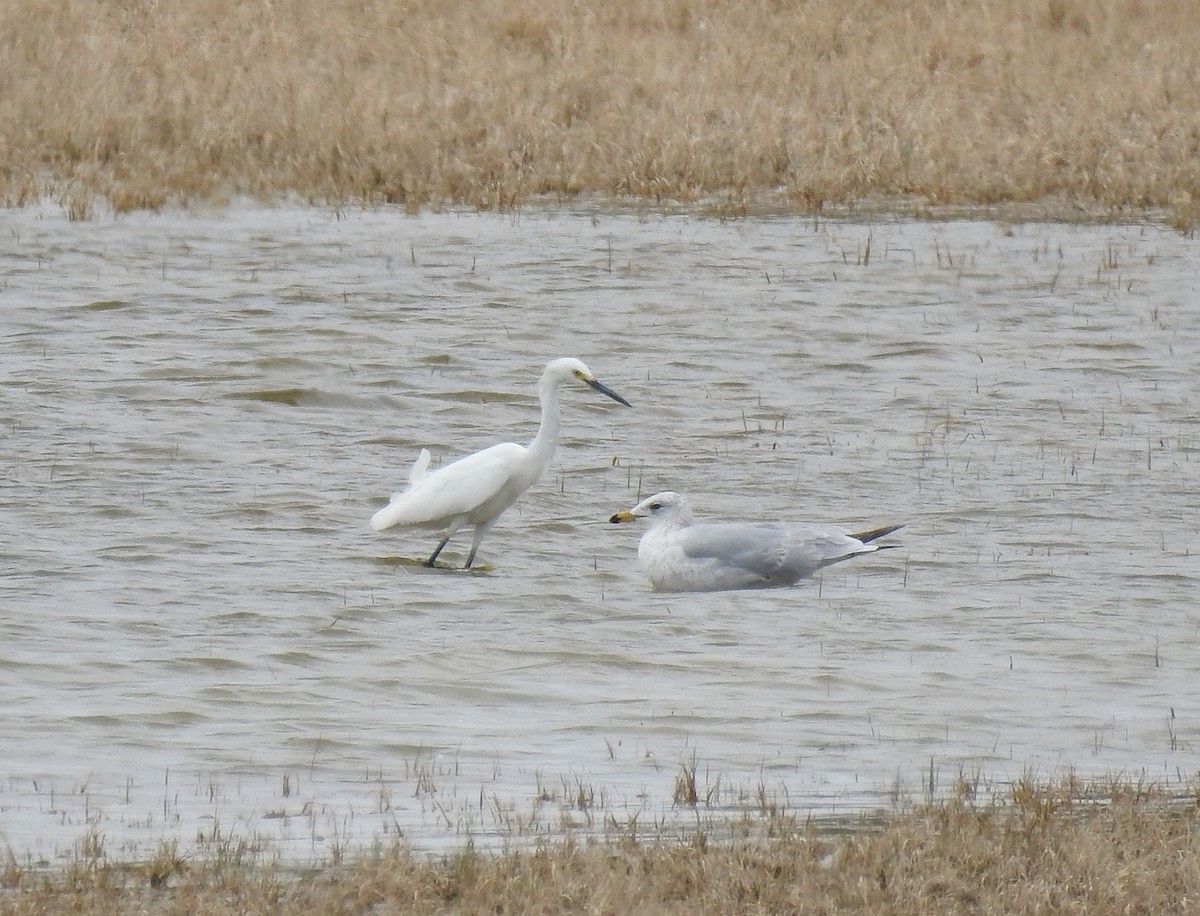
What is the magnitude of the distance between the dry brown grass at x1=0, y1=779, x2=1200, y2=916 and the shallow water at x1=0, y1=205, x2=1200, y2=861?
38 centimetres

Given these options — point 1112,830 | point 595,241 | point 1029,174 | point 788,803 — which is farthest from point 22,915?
point 1029,174

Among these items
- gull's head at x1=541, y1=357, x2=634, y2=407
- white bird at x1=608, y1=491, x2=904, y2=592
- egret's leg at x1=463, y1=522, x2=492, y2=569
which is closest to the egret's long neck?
gull's head at x1=541, y1=357, x2=634, y2=407

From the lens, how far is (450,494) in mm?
10148

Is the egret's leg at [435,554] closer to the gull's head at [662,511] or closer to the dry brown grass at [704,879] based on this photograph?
the gull's head at [662,511]

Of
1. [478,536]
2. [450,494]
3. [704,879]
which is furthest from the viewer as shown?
[478,536]

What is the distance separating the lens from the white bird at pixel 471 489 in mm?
10148

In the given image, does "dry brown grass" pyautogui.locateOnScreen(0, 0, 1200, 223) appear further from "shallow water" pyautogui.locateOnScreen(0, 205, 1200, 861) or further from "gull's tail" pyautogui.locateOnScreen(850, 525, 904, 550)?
"gull's tail" pyautogui.locateOnScreen(850, 525, 904, 550)

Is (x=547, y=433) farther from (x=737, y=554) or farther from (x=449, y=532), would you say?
(x=737, y=554)

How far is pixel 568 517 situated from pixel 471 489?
0.93 m

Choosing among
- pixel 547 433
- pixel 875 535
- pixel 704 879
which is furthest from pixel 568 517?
pixel 704 879

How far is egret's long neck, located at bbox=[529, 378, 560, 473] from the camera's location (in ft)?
34.2

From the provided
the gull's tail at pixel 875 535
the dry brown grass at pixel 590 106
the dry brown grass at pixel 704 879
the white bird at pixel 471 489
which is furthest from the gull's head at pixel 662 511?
the dry brown grass at pixel 590 106

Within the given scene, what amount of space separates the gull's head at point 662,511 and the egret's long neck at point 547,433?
64 centimetres

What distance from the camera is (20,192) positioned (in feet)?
59.1
